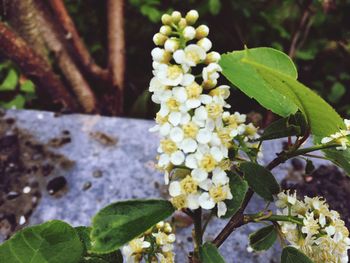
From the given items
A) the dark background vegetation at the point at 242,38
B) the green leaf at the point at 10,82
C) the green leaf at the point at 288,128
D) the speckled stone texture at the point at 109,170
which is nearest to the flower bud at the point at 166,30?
the green leaf at the point at 288,128

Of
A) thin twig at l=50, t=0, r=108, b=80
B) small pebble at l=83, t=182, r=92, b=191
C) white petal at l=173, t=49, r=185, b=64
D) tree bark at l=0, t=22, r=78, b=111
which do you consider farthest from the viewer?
thin twig at l=50, t=0, r=108, b=80

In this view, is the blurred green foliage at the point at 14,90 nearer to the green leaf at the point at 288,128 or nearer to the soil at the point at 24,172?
the soil at the point at 24,172

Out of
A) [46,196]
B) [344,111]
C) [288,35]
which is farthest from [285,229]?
[288,35]

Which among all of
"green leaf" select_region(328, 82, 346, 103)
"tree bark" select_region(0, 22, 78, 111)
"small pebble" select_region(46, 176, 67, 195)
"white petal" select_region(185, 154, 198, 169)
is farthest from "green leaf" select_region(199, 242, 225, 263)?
"green leaf" select_region(328, 82, 346, 103)

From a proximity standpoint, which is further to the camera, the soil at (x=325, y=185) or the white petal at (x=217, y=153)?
the soil at (x=325, y=185)

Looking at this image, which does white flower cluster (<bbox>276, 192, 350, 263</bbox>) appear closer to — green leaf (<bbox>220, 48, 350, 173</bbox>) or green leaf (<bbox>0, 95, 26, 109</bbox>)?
green leaf (<bbox>220, 48, 350, 173</bbox>)

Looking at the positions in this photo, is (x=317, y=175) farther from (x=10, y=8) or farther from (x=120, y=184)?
(x=10, y=8)

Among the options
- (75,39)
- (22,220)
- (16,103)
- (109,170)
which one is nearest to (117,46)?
(75,39)
